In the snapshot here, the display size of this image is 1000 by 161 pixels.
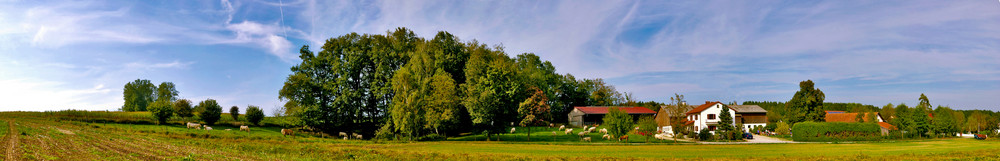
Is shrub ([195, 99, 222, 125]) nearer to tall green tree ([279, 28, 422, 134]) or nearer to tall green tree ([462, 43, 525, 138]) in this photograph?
tall green tree ([279, 28, 422, 134])

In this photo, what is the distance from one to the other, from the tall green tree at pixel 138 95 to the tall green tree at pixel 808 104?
490ft

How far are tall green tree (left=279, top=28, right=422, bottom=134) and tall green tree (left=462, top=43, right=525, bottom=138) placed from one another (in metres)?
9.21

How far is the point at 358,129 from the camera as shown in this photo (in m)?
61.8

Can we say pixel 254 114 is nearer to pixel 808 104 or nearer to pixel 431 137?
pixel 431 137

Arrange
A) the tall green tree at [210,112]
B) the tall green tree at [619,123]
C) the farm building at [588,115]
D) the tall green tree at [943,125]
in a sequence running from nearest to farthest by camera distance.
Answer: the tall green tree at [619,123] < the tall green tree at [943,125] < the tall green tree at [210,112] < the farm building at [588,115]

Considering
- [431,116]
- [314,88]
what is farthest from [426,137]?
[314,88]

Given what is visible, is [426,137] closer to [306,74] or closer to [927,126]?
[306,74]

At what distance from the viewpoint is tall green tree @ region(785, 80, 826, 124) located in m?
74.8

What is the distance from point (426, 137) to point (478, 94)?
745cm

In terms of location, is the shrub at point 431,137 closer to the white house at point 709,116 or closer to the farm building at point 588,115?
the farm building at point 588,115

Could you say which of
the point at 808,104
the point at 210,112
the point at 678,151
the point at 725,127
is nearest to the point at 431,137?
the point at 678,151

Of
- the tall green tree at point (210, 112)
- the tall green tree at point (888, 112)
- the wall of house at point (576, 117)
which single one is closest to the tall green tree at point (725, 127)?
Answer: the wall of house at point (576, 117)

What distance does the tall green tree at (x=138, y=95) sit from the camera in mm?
133125

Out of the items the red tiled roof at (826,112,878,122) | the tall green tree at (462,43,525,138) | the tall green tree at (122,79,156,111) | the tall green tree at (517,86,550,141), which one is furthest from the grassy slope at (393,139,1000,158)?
the tall green tree at (122,79,156,111)
